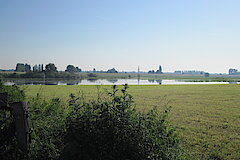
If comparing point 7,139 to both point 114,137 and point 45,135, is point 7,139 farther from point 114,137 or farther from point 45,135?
point 114,137

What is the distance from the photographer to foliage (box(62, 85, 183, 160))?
11.9 ft

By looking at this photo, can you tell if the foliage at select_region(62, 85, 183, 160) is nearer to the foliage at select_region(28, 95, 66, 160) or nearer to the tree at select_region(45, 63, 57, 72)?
the foliage at select_region(28, 95, 66, 160)

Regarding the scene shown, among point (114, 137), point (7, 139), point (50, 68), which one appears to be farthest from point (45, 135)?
point (50, 68)

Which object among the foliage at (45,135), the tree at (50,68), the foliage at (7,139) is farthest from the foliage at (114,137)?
the tree at (50,68)

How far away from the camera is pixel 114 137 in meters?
3.68

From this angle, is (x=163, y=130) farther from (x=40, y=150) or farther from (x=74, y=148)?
(x=40, y=150)

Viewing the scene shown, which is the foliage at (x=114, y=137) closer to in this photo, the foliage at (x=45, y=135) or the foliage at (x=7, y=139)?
the foliage at (x=45, y=135)

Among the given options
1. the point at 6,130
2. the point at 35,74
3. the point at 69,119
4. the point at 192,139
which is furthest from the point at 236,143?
the point at 35,74

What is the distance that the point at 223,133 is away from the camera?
7766 mm

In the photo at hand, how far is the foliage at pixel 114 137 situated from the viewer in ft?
11.9

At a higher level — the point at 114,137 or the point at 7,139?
the point at 114,137

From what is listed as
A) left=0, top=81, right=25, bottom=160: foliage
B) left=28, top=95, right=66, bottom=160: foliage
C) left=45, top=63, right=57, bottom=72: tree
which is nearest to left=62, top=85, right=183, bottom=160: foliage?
left=28, top=95, right=66, bottom=160: foliage

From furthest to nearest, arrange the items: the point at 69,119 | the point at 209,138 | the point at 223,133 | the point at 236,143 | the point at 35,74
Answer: the point at 35,74, the point at 223,133, the point at 209,138, the point at 236,143, the point at 69,119

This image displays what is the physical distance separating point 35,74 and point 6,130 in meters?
70.0
